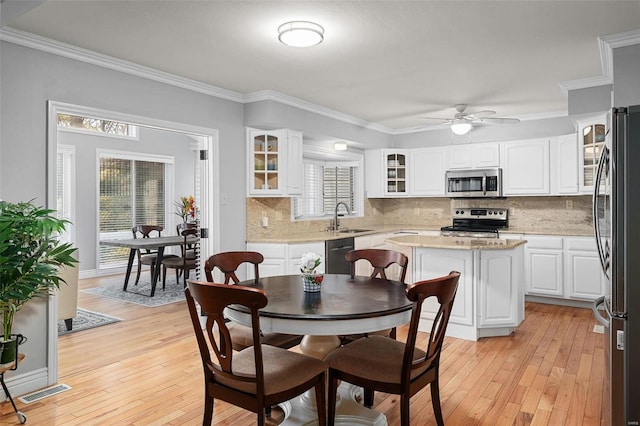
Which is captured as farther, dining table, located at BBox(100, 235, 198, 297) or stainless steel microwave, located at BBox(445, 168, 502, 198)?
stainless steel microwave, located at BBox(445, 168, 502, 198)

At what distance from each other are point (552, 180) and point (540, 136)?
66cm

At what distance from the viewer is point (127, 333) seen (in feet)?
13.8

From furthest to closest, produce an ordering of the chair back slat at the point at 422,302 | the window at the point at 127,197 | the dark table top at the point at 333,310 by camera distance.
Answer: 1. the window at the point at 127,197
2. the dark table top at the point at 333,310
3. the chair back slat at the point at 422,302

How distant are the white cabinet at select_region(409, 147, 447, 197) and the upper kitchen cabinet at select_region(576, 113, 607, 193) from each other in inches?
74.6

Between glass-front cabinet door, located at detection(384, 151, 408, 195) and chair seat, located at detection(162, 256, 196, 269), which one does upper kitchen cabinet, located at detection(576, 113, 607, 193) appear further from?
chair seat, located at detection(162, 256, 196, 269)

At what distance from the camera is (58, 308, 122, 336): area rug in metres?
4.31

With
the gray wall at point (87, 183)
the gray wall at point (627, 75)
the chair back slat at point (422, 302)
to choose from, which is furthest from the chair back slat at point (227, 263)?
the gray wall at point (87, 183)

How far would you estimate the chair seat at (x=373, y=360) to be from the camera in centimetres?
206

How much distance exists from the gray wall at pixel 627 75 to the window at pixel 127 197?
7.19 meters

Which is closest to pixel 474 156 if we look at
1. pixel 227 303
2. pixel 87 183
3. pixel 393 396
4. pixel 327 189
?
pixel 327 189

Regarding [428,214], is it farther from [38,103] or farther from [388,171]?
[38,103]

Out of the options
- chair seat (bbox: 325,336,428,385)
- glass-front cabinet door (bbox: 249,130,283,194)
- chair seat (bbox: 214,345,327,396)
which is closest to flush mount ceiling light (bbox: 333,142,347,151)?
glass-front cabinet door (bbox: 249,130,283,194)

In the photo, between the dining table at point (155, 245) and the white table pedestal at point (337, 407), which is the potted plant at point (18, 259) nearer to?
the white table pedestal at point (337, 407)

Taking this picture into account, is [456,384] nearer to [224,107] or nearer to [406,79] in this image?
[406,79]
